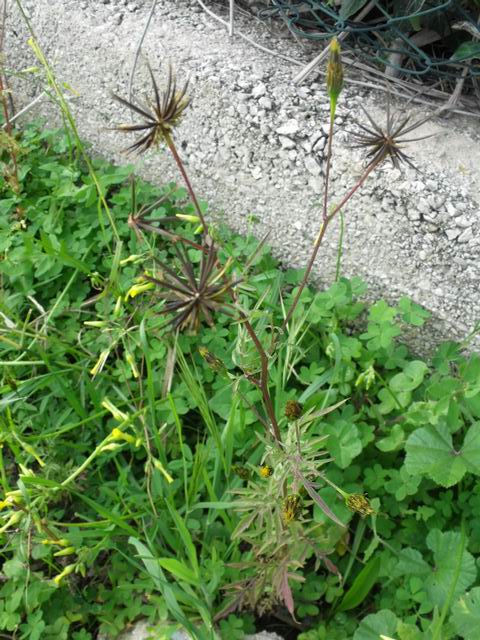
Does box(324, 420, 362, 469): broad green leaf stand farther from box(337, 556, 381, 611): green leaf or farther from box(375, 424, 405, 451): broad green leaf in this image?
box(337, 556, 381, 611): green leaf

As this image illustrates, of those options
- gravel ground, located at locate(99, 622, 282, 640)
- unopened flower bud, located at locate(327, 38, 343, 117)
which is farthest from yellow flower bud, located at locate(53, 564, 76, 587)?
unopened flower bud, located at locate(327, 38, 343, 117)

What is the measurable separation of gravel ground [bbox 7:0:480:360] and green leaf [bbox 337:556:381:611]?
735 millimetres

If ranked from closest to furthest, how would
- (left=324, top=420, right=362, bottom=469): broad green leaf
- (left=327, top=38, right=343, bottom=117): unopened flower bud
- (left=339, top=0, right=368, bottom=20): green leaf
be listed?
(left=327, top=38, right=343, bottom=117): unopened flower bud → (left=324, top=420, right=362, bottom=469): broad green leaf → (left=339, top=0, right=368, bottom=20): green leaf

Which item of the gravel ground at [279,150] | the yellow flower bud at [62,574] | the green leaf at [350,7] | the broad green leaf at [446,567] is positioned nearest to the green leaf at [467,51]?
the gravel ground at [279,150]

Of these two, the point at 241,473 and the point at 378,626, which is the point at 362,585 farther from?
the point at 241,473

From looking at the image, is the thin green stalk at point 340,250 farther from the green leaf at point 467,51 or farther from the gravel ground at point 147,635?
the gravel ground at point 147,635

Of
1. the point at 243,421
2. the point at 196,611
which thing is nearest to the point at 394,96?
the point at 243,421

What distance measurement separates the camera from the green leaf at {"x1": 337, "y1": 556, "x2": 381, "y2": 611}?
72.7 inches

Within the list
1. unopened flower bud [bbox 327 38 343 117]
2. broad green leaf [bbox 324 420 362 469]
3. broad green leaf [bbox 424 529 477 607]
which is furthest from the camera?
broad green leaf [bbox 324 420 362 469]

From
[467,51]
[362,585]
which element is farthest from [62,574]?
[467,51]

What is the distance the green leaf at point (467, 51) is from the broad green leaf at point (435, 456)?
126 cm

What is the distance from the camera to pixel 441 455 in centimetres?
185

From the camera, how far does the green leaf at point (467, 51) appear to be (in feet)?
7.55

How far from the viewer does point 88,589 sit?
1.98 m
